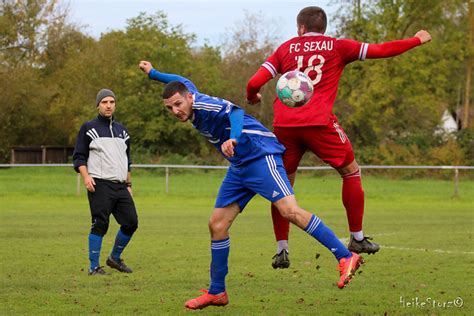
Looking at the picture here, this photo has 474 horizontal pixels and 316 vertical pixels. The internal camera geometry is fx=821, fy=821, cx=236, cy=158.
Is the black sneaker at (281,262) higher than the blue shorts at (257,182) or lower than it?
lower

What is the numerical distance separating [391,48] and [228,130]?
1828 mm

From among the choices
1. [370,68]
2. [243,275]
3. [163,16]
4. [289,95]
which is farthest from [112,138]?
[163,16]

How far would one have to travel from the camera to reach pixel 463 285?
9.55 m

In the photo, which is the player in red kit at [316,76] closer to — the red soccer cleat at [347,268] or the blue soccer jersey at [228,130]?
the blue soccer jersey at [228,130]

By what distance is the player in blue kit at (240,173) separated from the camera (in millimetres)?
7945

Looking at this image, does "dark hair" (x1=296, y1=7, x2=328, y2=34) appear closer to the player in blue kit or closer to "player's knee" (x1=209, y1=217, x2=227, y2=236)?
the player in blue kit

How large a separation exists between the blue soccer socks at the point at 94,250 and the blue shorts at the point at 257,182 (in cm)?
307

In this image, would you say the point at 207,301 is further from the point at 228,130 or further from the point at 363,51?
the point at 363,51

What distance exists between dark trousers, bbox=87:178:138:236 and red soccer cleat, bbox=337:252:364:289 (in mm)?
4076

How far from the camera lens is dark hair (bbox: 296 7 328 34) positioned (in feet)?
28.0

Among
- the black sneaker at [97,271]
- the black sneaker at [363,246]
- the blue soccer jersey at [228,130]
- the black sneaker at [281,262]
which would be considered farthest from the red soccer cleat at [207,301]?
the black sneaker at [97,271]

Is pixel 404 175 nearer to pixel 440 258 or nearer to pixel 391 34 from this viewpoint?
pixel 391 34

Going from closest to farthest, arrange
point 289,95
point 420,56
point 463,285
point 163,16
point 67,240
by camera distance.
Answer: point 289,95, point 463,285, point 67,240, point 420,56, point 163,16

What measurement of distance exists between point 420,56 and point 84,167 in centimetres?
3418
